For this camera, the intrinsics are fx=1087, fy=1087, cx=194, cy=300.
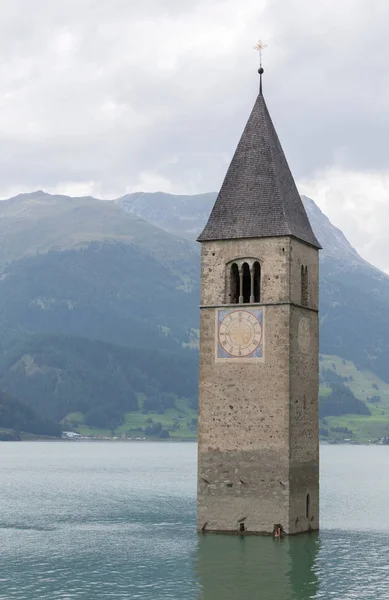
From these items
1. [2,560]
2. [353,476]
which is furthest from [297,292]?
[353,476]

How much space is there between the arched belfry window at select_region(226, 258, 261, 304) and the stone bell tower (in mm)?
65

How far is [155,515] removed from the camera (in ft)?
270

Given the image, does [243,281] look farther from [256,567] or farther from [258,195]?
[256,567]

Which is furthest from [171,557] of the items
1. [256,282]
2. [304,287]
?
[304,287]

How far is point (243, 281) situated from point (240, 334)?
11.7 ft

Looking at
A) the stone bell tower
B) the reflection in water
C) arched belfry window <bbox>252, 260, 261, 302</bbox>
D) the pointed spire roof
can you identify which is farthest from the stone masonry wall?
the reflection in water

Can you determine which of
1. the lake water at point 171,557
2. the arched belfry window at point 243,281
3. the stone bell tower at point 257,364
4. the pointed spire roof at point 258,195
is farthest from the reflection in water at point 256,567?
the pointed spire roof at point 258,195

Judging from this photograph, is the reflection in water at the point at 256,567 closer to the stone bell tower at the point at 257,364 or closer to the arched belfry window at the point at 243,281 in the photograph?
the stone bell tower at the point at 257,364

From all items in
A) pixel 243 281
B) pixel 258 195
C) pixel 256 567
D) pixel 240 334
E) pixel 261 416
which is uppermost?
pixel 258 195

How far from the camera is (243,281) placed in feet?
209

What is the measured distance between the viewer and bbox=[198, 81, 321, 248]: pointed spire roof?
205 feet

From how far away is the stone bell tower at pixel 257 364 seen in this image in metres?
60.2

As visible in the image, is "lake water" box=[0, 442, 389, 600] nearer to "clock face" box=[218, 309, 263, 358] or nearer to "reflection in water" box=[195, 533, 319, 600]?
"reflection in water" box=[195, 533, 319, 600]

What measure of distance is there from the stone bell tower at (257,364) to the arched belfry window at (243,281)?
65 mm
